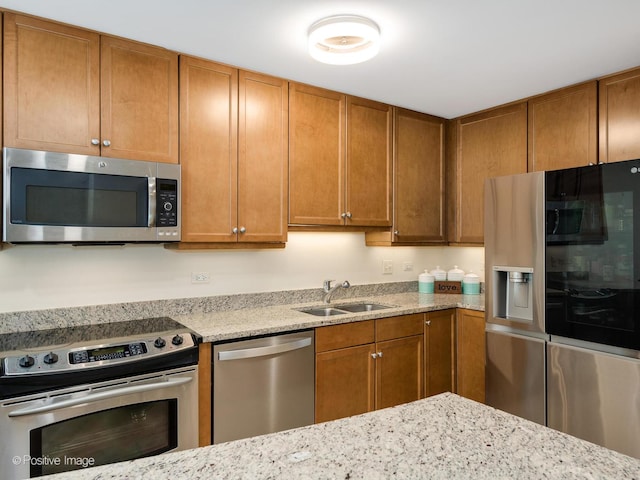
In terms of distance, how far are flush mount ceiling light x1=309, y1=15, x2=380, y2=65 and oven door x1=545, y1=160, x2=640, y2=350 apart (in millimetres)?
1179

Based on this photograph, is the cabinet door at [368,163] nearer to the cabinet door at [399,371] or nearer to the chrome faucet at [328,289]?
the chrome faucet at [328,289]

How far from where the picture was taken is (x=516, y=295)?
255 centimetres

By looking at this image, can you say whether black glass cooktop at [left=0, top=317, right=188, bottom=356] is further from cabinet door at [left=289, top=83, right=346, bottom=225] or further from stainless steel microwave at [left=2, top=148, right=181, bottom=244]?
cabinet door at [left=289, top=83, right=346, bottom=225]

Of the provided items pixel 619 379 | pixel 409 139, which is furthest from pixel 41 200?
pixel 619 379

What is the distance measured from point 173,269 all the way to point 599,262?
A: 7.47 ft

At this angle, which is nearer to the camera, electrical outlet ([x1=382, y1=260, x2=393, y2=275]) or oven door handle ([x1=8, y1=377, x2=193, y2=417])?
oven door handle ([x1=8, y1=377, x2=193, y2=417])

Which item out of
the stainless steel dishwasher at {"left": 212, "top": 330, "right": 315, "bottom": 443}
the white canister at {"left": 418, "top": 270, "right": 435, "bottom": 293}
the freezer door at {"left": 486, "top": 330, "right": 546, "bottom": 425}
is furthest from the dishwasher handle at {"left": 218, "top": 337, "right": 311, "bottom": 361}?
the white canister at {"left": 418, "top": 270, "right": 435, "bottom": 293}

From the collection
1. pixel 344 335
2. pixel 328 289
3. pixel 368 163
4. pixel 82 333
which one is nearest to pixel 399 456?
pixel 344 335

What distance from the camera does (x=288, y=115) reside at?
9.10ft

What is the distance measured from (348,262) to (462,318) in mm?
912

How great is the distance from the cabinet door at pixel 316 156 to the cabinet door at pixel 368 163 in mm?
80

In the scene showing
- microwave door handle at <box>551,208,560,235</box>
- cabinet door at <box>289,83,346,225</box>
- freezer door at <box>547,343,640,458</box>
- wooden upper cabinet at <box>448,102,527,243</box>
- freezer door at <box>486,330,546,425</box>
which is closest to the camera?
freezer door at <box>547,343,640,458</box>

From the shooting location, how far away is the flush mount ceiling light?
6.40ft

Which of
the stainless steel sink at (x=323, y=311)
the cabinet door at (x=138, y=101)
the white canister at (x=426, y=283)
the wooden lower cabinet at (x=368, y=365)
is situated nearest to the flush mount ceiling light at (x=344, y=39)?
the cabinet door at (x=138, y=101)
